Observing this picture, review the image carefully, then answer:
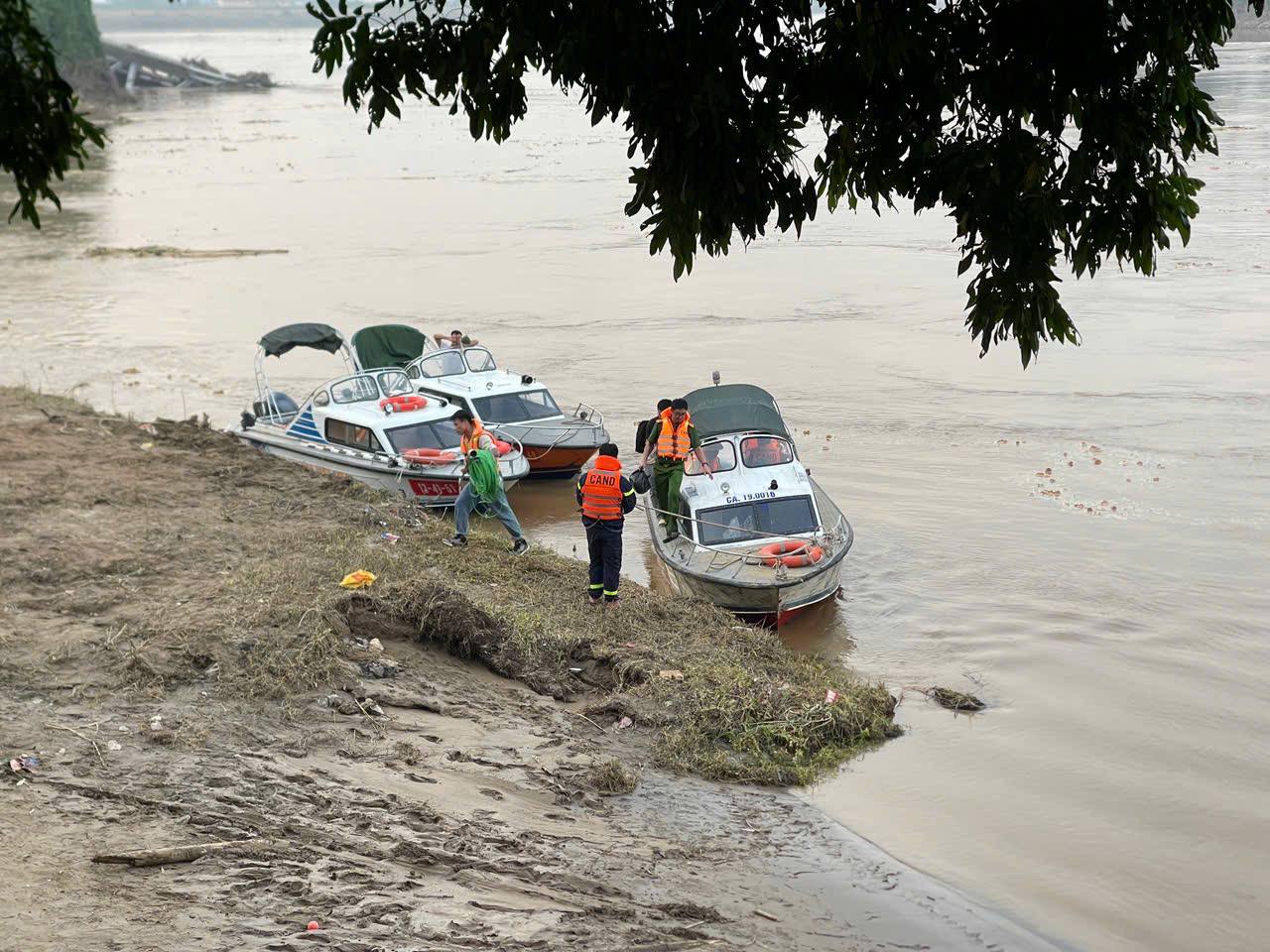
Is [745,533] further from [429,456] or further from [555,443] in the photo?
[429,456]

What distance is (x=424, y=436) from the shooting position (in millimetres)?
19625

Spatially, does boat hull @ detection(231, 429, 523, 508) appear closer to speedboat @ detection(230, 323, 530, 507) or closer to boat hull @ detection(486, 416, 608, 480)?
speedboat @ detection(230, 323, 530, 507)

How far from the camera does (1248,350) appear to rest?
27266mm

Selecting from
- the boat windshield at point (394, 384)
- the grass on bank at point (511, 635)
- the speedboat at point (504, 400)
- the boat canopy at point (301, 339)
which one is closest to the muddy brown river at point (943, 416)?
the grass on bank at point (511, 635)

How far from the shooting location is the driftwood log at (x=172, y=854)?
7.14 m

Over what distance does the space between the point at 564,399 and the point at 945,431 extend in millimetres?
7028

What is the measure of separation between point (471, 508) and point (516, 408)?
519 cm

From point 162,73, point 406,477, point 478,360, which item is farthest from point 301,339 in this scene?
point 162,73

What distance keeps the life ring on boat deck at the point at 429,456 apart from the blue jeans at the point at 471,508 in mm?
2708

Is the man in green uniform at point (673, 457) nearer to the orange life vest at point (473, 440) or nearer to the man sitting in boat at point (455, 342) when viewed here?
the orange life vest at point (473, 440)

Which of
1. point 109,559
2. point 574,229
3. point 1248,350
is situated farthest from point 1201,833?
point 574,229

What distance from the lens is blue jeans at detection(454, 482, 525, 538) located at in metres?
15.8

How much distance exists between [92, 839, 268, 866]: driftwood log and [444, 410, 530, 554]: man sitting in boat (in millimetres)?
8033

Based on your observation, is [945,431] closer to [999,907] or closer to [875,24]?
[999,907]
